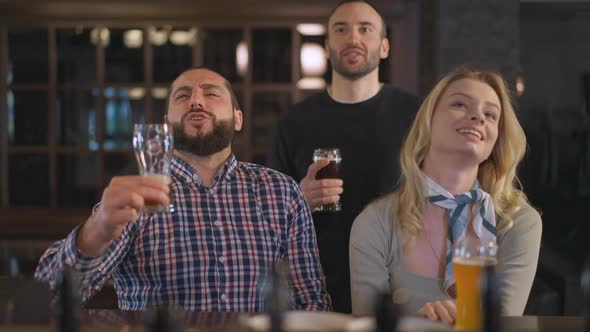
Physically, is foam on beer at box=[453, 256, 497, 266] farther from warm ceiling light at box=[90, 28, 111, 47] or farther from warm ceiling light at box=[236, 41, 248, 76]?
warm ceiling light at box=[90, 28, 111, 47]

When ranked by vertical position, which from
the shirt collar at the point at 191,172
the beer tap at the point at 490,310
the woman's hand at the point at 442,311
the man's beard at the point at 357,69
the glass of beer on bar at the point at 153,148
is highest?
the man's beard at the point at 357,69

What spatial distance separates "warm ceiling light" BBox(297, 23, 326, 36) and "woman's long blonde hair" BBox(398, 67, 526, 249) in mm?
2211

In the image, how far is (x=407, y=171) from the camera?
7.70ft

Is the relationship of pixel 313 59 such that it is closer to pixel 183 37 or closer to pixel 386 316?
pixel 183 37

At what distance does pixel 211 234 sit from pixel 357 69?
38.0 inches

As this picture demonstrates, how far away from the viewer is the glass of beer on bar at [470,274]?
1.62 m

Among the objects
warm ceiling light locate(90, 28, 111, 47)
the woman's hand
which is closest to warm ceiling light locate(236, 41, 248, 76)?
warm ceiling light locate(90, 28, 111, 47)

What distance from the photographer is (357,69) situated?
2.94 metres

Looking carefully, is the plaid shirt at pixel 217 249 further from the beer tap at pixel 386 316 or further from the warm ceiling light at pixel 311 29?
the warm ceiling light at pixel 311 29

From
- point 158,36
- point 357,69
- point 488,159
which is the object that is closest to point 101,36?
point 158,36

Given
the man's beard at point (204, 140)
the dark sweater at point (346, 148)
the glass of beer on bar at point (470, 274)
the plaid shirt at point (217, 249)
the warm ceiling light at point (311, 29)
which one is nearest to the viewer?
the glass of beer on bar at point (470, 274)

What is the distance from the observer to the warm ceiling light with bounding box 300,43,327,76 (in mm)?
4602

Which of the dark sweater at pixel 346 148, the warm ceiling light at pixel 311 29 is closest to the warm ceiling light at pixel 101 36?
the warm ceiling light at pixel 311 29

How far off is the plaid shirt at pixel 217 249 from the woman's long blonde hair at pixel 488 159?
36 centimetres
